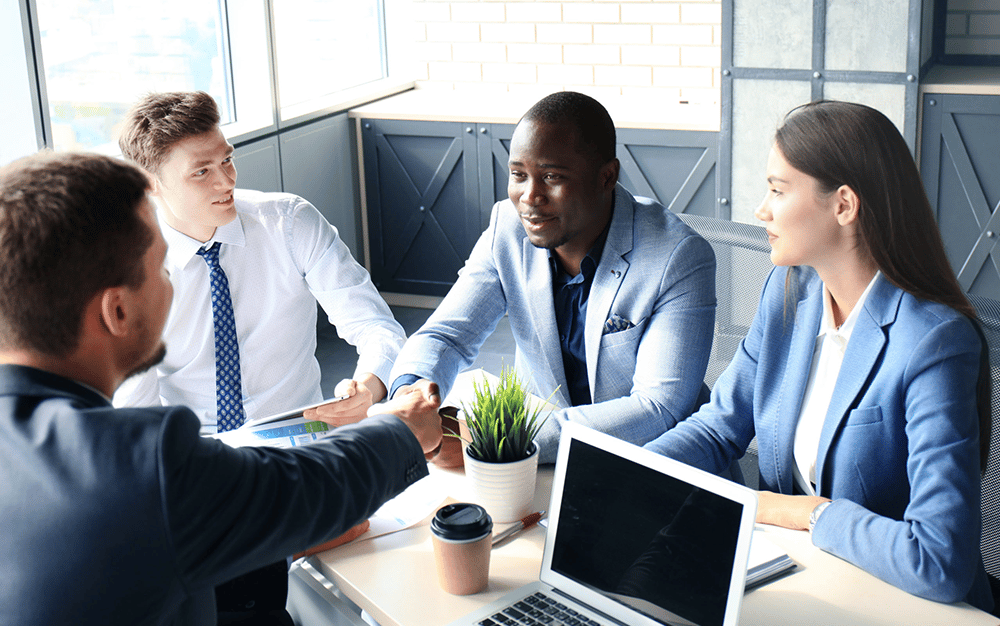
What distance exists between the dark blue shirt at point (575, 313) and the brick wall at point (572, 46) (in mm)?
3080

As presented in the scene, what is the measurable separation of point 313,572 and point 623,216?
1062 mm

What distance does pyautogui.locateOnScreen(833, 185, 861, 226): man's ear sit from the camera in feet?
5.56

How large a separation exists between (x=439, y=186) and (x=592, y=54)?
1.12 meters

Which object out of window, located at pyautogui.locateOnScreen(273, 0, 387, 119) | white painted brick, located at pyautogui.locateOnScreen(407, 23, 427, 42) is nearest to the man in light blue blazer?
window, located at pyautogui.locateOnScreen(273, 0, 387, 119)

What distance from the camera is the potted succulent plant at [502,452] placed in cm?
164

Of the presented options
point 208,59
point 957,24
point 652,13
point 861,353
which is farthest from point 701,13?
point 861,353

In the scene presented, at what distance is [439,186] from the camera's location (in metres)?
5.17

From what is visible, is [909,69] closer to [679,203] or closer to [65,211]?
[679,203]

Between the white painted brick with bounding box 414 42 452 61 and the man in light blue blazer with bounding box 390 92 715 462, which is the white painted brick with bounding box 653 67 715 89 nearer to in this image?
the white painted brick with bounding box 414 42 452 61

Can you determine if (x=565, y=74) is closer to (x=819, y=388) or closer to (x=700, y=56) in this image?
(x=700, y=56)

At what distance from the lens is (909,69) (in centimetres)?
391

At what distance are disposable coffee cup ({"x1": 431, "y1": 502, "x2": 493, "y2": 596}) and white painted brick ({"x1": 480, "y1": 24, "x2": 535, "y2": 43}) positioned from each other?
4.37 metres

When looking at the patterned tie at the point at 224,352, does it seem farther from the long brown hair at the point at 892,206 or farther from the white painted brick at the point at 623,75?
the white painted brick at the point at 623,75

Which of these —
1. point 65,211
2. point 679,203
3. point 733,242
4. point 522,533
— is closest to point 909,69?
point 679,203
